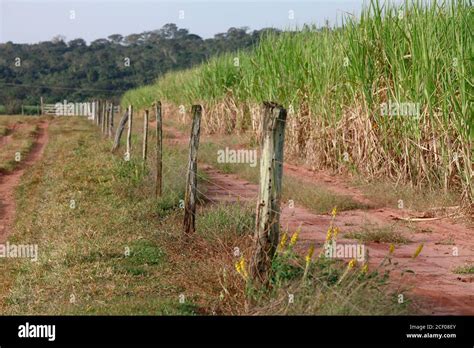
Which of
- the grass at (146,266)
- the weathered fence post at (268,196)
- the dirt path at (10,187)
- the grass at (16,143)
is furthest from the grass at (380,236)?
the grass at (16,143)

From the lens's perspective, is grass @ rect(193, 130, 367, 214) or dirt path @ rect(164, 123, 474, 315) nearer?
dirt path @ rect(164, 123, 474, 315)

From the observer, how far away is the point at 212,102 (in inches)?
947

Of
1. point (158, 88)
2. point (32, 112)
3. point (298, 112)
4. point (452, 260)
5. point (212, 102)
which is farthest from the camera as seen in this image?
point (32, 112)

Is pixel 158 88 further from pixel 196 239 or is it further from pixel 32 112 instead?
pixel 196 239

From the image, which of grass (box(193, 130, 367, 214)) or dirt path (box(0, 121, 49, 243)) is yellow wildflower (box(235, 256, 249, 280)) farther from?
dirt path (box(0, 121, 49, 243))

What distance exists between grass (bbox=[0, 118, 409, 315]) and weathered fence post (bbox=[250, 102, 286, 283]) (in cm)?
13

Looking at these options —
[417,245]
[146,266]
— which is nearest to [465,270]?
[417,245]

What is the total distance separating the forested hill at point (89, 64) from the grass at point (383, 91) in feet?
118

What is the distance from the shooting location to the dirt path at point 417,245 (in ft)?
20.9

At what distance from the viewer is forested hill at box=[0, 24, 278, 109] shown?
192 feet

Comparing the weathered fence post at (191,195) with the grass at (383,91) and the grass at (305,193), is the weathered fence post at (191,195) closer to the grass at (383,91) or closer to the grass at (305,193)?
the grass at (305,193)

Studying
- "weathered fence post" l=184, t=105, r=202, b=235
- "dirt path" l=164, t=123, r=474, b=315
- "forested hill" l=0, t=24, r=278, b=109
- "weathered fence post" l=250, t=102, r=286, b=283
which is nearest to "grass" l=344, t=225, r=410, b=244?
"dirt path" l=164, t=123, r=474, b=315
